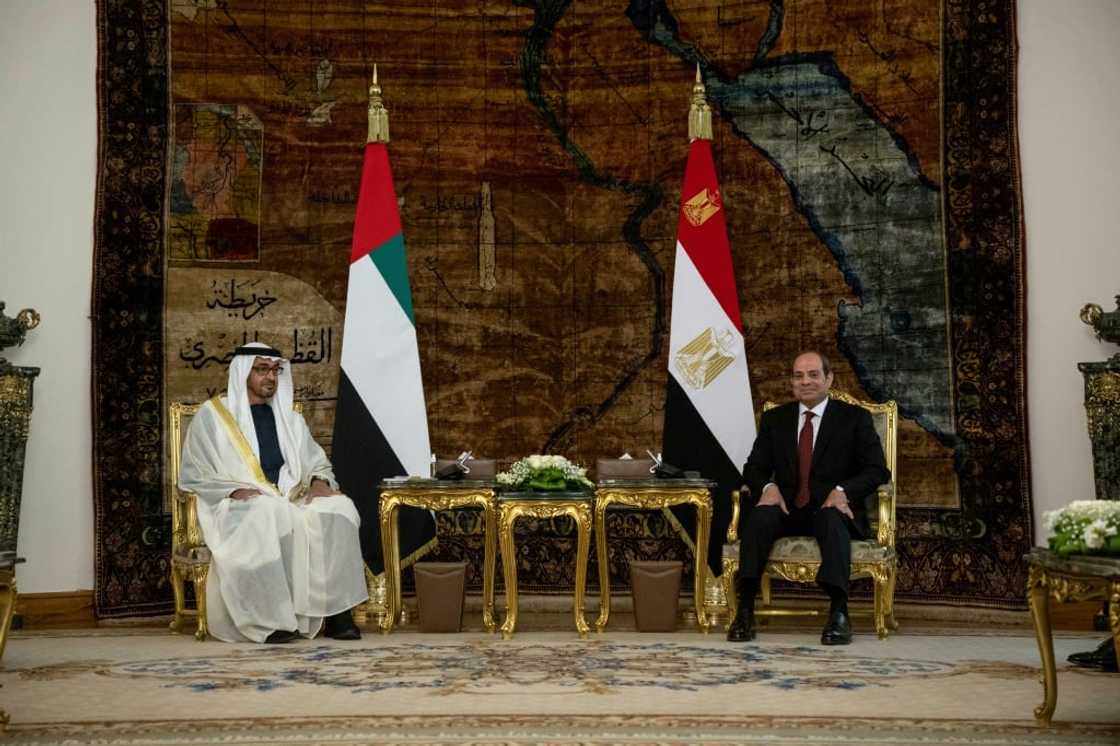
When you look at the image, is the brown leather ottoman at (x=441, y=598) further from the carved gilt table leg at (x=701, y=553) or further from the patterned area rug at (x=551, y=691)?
the carved gilt table leg at (x=701, y=553)

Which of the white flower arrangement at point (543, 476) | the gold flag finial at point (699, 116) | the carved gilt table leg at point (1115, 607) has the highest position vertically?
the gold flag finial at point (699, 116)

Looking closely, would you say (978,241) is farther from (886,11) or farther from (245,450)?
(245,450)

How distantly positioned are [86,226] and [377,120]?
173 cm

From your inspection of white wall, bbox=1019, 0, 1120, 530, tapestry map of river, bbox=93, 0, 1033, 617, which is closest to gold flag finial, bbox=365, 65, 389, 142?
tapestry map of river, bbox=93, 0, 1033, 617

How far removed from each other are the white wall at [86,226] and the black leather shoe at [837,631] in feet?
4.88

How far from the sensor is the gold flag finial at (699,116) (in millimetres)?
7555

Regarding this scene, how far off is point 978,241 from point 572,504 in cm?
262

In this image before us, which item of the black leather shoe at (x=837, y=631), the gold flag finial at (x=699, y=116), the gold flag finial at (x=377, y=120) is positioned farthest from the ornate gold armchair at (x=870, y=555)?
the gold flag finial at (x=377, y=120)

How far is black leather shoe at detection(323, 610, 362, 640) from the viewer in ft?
21.9

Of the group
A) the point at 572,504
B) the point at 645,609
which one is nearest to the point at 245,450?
the point at 572,504

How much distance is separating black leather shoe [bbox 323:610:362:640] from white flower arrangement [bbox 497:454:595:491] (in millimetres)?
1008

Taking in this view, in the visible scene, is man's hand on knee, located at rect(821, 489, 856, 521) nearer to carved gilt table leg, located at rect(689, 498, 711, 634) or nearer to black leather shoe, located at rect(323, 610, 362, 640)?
carved gilt table leg, located at rect(689, 498, 711, 634)

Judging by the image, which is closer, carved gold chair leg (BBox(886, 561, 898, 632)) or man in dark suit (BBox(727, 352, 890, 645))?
man in dark suit (BBox(727, 352, 890, 645))

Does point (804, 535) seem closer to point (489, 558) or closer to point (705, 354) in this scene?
point (705, 354)
